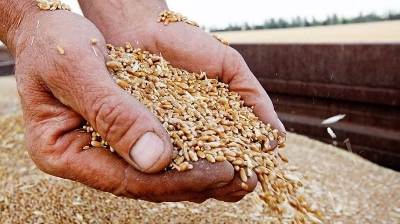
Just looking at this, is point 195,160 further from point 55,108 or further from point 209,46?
point 209,46

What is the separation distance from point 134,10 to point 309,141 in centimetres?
138

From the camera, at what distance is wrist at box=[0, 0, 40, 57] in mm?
1339

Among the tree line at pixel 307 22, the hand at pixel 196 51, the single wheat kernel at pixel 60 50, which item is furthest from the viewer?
the tree line at pixel 307 22

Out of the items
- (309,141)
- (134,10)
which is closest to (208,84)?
(134,10)

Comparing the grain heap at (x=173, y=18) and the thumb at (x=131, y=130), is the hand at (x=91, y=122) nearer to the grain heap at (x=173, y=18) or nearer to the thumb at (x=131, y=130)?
the thumb at (x=131, y=130)

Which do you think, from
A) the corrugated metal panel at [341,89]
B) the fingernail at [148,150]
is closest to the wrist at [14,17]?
the fingernail at [148,150]

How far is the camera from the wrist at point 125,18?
5.33 feet

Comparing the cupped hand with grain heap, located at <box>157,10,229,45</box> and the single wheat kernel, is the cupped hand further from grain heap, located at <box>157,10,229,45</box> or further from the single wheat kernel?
the single wheat kernel

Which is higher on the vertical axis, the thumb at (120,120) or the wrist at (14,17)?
the wrist at (14,17)

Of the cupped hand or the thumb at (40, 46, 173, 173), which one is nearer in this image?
the thumb at (40, 46, 173, 173)

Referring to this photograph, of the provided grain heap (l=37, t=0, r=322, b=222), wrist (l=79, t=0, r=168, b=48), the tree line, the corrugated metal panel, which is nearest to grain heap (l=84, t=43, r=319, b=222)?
grain heap (l=37, t=0, r=322, b=222)

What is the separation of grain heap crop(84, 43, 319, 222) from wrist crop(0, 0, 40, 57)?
9.8 inches

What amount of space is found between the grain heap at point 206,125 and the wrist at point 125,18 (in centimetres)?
15

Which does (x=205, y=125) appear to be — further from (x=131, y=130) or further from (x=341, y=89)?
(x=341, y=89)
